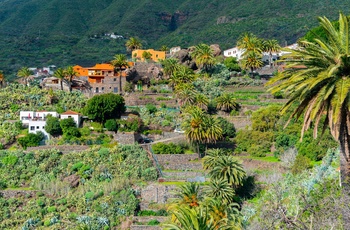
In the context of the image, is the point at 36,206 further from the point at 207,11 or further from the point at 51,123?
the point at 207,11

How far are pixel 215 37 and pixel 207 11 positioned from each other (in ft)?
120

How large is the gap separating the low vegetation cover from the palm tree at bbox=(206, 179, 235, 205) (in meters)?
7.57

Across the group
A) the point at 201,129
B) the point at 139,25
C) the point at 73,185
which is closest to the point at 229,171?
the point at 201,129

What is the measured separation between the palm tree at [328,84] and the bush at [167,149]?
36.2 m

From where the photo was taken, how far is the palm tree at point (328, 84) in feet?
58.1

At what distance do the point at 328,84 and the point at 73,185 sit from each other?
3708cm

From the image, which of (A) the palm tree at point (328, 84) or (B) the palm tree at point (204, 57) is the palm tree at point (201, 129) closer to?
(B) the palm tree at point (204, 57)

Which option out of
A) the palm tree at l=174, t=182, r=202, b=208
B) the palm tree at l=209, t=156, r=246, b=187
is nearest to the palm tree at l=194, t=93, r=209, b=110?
the palm tree at l=209, t=156, r=246, b=187

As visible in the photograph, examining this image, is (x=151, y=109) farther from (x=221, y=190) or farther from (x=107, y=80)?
(x=221, y=190)

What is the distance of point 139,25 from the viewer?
17162cm

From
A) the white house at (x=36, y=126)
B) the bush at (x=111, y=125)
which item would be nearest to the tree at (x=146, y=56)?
the bush at (x=111, y=125)

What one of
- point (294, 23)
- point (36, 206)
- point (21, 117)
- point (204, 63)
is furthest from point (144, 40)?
point (36, 206)

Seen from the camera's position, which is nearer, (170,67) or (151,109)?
(151,109)

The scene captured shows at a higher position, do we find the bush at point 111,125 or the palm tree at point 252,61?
the palm tree at point 252,61
